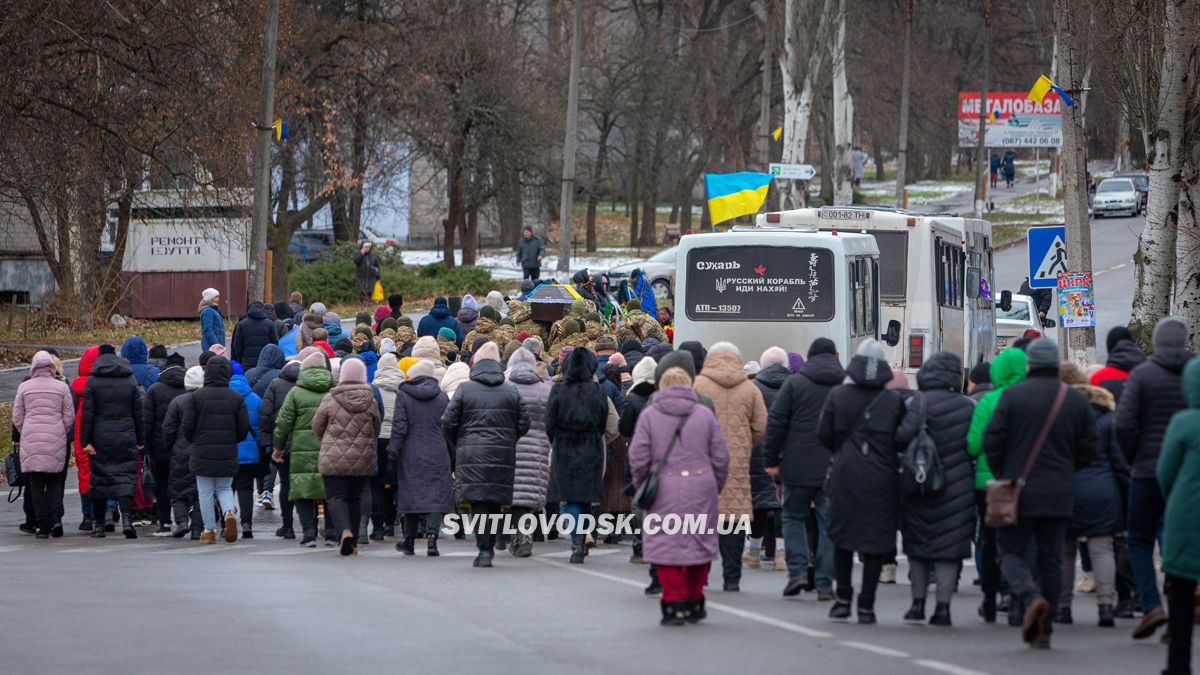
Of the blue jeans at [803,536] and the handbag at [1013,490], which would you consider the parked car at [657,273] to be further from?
the handbag at [1013,490]

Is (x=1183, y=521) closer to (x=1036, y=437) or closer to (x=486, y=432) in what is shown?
(x=1036, y=437)

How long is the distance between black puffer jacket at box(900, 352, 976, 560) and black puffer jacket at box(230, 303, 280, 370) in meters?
12.4

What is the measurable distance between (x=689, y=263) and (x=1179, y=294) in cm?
753

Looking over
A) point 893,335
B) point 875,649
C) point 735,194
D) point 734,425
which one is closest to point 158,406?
point 734,425

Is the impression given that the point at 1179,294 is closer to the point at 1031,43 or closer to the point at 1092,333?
the point at 1092,333

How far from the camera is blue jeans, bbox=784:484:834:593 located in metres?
11.7

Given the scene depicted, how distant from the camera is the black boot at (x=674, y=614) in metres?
10.6

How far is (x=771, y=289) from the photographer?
2005cm

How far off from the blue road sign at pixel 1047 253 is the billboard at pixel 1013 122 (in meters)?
44.0

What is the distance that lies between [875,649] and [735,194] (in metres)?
20.1

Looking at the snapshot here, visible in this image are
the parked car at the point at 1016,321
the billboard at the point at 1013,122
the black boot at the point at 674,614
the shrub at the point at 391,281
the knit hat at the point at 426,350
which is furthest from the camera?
the billboard at the point at 1013,122

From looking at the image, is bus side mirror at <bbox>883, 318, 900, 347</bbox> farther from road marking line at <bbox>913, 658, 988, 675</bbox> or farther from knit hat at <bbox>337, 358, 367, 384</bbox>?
road marking line at <bbox>913, 658, 988, 675</bbox>

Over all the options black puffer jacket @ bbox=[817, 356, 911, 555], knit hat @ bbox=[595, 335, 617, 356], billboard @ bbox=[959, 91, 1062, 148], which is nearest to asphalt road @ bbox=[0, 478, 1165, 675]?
black puffer jacket @ bbox=[817, 356, 911, 555]

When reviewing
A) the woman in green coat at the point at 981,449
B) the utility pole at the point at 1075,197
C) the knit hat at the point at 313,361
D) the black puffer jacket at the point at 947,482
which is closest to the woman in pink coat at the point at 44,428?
the knit hat at the point at 313,361
